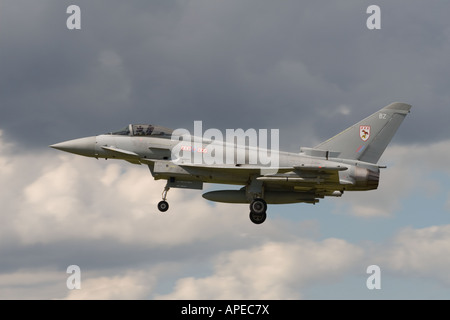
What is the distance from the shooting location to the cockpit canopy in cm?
3519

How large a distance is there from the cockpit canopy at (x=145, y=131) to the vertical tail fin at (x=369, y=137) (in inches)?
296

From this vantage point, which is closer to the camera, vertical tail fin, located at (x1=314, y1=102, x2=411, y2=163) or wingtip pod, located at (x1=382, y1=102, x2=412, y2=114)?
vertical tail fin, located at (x1=314, y1=102, x2=411, y2=163)

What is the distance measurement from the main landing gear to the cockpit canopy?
5.24m

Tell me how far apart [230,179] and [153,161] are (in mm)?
3781

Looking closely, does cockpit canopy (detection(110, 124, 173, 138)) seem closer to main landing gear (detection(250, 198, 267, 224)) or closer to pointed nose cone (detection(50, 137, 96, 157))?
pointed nose cone (detection(50, 137, 96, 157))

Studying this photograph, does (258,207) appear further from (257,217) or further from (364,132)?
(364,132)

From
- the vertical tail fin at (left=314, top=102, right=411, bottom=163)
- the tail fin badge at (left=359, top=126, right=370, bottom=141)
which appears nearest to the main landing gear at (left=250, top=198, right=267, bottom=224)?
the vertical tail fin at (left=314, top=102, right=411, bottom=163)

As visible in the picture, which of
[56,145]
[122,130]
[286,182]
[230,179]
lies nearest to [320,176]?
[286,182]

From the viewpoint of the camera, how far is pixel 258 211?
114ft

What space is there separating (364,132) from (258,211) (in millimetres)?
6726

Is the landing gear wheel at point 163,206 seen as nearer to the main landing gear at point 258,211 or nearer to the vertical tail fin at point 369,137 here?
Answer: the main landing gear at point 258,211

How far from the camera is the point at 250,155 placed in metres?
34.7

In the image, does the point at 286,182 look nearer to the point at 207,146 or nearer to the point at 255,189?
the point at 255,189

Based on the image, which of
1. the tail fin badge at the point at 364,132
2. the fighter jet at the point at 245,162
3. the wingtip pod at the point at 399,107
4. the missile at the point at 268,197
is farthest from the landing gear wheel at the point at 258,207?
the wingtip pod at the point at 399,107
